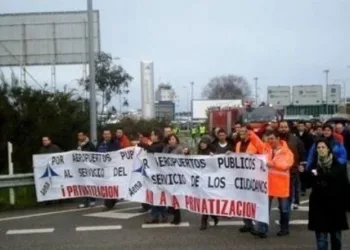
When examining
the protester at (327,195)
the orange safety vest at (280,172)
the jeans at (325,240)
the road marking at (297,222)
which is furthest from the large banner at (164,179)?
the protester at (327,195)

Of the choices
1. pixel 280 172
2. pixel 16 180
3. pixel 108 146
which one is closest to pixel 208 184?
pixel 280 172

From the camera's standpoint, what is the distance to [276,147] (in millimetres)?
12445

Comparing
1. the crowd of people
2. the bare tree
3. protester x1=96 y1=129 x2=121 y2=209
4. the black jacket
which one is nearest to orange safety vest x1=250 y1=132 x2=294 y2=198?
the crowd of people

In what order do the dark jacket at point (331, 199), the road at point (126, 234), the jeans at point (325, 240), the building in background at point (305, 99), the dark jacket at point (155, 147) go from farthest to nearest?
the building in background at point (305, 99) → the dark jacket at point (155, 147) → the road at point (126, 234) → the jeans at point (325, 240) → the dark jacket at point (331, 199)

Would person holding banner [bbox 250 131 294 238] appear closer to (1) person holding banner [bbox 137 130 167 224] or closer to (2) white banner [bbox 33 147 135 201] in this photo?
(1) person holding banner [bbox 137 130 167 224]

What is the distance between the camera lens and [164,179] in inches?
586

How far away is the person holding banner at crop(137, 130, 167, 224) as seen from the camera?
583 inches

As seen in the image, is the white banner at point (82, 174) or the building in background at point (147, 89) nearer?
the white banner at point (82, 174)

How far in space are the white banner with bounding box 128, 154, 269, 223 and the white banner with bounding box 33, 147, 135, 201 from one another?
902mm

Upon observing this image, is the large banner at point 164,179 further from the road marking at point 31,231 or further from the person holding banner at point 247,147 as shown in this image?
the road marking at point 31,231

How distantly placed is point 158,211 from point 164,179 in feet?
2.08

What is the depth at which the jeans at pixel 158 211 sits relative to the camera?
1489 cm

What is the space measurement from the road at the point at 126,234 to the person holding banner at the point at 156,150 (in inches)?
12.6

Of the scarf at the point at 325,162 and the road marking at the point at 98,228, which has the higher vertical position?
the scarf at the point at 325,162
